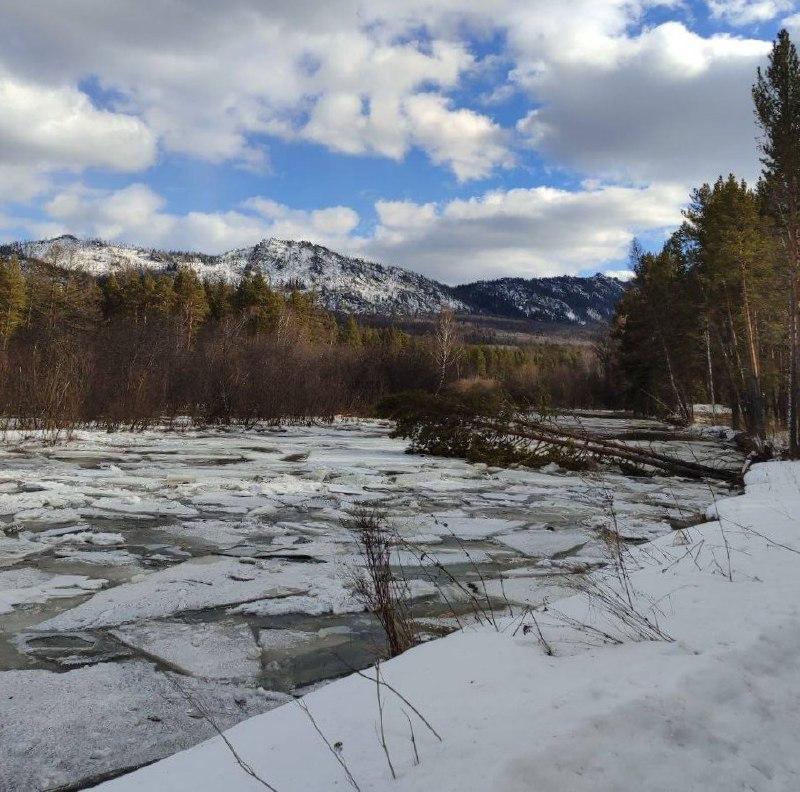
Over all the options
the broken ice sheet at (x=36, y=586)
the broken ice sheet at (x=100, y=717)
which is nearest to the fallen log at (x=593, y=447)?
the broken ice sheet at (x=36, y=586)

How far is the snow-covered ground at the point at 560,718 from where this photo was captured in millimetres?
1693

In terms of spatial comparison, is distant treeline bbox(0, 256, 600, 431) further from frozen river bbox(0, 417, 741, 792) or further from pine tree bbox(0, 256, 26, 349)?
frozen river bbox(0, 417, 741, 792)

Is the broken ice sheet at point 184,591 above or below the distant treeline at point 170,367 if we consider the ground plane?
below

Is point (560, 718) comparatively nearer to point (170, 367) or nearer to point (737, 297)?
point (170, 367)

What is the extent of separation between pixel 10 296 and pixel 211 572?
4447 cm

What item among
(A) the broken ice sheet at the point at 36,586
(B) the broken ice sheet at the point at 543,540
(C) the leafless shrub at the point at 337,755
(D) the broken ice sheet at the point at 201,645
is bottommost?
(B) the broken ice sheet at the point at 543,540

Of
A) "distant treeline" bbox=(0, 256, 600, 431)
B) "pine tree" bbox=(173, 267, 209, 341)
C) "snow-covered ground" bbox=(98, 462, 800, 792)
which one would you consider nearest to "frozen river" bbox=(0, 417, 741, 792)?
"snow-covered ground" bbox=(98, 462, 800, 792)

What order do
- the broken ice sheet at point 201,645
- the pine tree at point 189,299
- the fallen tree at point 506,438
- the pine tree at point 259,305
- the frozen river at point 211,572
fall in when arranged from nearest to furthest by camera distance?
the frozen river at point 211,572 < the broken ice sheet at point 201,645 < the fallen tree at point 506,438 < the pine tree at point 189,299 < the pine tree at point 259,305

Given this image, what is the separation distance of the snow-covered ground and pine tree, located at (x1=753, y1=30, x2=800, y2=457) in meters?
15.4

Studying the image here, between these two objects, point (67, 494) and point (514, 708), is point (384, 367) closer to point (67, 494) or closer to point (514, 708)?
point (67, 494)

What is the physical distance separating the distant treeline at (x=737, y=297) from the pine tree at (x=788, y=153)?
2 cm

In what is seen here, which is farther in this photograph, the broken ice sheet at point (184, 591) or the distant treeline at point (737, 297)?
the distant treeline at point (737, 297)

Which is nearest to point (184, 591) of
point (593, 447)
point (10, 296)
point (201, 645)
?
point (201, 645)

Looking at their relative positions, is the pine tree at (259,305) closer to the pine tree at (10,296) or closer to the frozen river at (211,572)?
the pine tree at (10,296)
